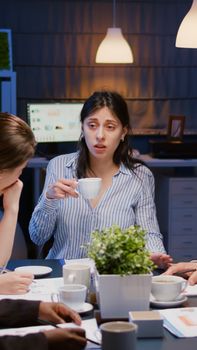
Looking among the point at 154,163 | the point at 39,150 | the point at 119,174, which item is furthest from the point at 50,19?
the point at 119,174

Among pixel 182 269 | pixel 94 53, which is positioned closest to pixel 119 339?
pixel 182 269

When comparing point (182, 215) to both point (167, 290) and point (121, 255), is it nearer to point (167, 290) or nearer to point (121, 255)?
point (167, 290)

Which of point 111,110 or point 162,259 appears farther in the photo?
point 111,110

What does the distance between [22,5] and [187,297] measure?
14.5 feet

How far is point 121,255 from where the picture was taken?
2.10 meters

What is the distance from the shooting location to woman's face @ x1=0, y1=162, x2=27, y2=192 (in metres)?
2.50

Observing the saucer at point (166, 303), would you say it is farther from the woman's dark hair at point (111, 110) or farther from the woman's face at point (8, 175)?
the woman's dark hair at point (111, 110)

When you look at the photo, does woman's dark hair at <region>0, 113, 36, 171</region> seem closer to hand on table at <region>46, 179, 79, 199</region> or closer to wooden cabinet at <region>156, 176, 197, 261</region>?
hand on table at <region>46, 179, 79, 199</region>

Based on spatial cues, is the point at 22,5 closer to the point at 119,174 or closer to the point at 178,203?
the point at 178,203

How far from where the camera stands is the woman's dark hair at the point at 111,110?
331cm

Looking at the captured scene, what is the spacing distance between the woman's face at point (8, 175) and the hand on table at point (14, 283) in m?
0.36

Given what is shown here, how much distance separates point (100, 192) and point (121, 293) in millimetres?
1189

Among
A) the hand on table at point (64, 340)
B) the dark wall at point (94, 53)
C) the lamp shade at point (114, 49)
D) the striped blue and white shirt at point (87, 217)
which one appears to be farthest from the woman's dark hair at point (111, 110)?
the dark wall at point (94, 53)

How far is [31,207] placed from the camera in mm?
6387
